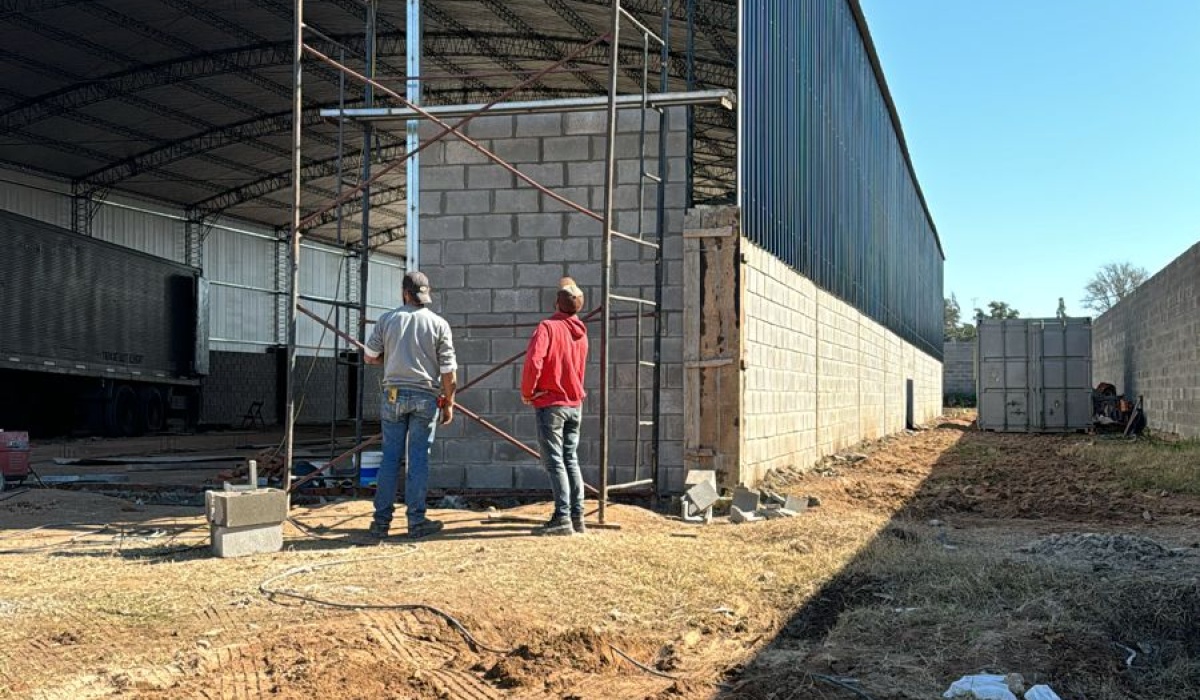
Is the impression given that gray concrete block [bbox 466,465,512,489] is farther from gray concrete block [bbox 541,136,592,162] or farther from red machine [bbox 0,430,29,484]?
red machine [bbox 0,430,29,484]

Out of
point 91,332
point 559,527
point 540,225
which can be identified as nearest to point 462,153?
point 540,225

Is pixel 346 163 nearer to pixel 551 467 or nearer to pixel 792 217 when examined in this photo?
pixel 792 217

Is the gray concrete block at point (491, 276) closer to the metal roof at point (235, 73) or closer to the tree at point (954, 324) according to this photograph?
the metal roof at point (235, 73)

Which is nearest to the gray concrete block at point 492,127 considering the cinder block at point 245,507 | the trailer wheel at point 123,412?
the cinder block at point 245,507

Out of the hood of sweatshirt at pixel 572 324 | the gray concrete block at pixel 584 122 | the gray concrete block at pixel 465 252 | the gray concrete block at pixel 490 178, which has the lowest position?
the hood of sweatshirt at pixel 572 324

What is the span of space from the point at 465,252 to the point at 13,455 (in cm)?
578

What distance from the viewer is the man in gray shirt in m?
7.83

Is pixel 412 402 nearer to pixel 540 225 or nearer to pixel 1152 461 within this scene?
pixel 540 225

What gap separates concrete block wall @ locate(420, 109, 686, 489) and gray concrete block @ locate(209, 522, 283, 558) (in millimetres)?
3148

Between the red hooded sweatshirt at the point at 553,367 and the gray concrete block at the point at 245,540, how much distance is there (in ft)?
6.71

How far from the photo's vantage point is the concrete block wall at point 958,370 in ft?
194

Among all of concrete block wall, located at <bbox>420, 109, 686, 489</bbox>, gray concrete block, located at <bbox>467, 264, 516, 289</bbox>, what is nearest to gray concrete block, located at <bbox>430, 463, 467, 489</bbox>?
concrete block wall, located at <bbox>420, 109, 686, 489</bbox>

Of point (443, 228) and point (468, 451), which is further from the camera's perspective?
point (443, 228)

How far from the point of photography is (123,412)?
24.0 meters
